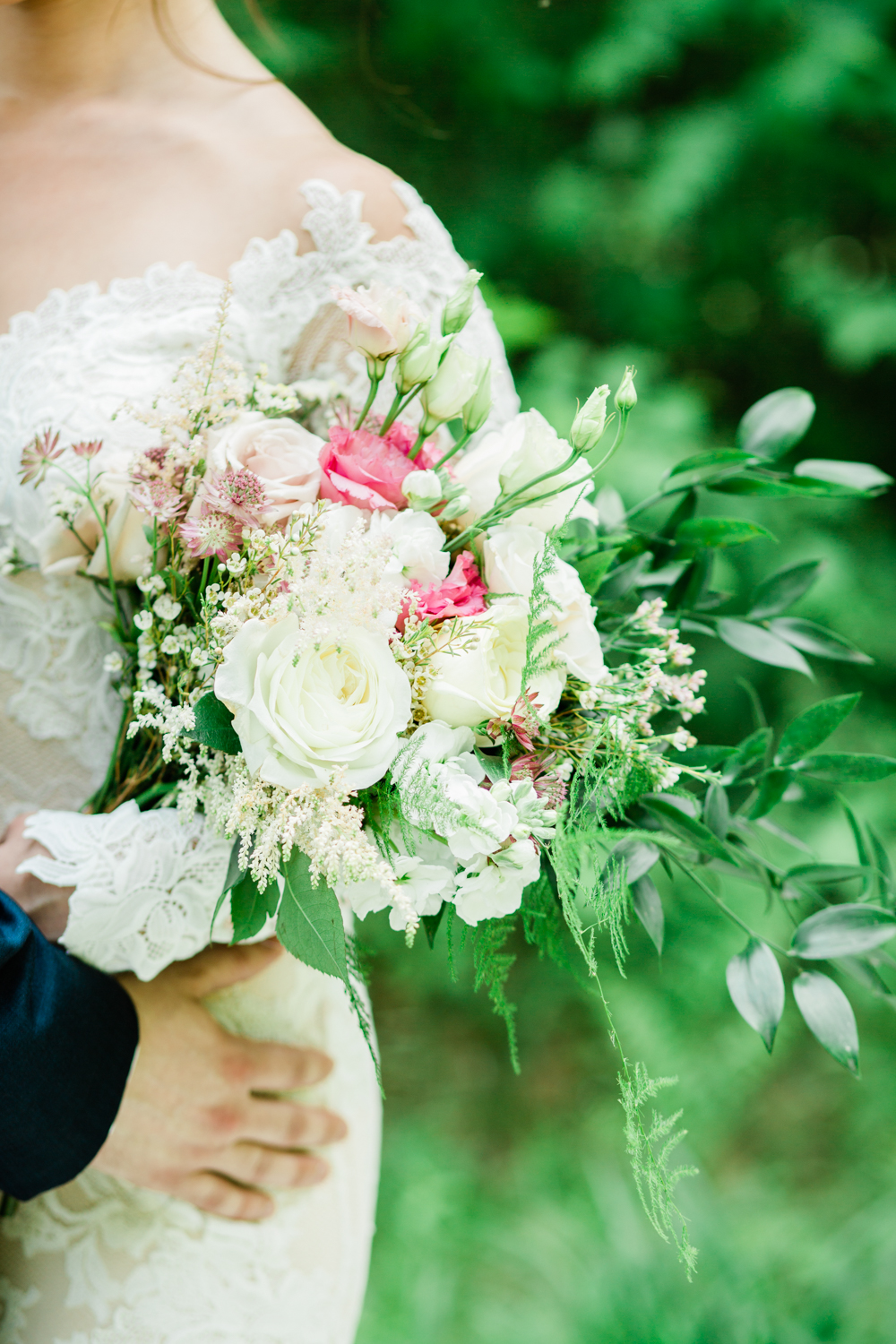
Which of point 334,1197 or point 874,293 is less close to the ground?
point 874,293

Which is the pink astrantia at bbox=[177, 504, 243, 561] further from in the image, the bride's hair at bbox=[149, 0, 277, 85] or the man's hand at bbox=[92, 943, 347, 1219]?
the bride's hair at bbox=[149, 0, 277, 85]

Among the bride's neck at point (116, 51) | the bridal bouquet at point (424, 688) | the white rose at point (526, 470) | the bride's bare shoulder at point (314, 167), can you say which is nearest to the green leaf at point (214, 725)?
the bridal bouquet at point (424, 688)

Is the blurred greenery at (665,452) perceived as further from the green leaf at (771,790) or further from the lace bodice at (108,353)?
the green leaf at (771,790)

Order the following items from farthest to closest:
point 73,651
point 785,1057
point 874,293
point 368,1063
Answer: point 785,1057, point 874,293, point 368,1063, point 73,651

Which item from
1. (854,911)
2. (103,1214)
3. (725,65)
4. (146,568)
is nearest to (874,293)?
(725,65)

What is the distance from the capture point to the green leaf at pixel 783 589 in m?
0.94

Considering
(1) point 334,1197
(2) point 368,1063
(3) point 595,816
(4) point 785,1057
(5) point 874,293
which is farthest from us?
(4) point 785,1057

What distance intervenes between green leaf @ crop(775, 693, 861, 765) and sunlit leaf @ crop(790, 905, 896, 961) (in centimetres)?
13

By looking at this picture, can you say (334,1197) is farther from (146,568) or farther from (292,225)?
(292,225)

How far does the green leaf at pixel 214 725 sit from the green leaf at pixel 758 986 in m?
0.41

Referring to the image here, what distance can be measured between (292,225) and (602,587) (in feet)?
1.60

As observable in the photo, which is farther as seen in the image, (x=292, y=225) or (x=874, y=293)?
(x=874, y=293)

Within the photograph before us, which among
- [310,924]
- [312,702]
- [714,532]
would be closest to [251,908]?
[310,924]

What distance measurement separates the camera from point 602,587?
2.91ft
